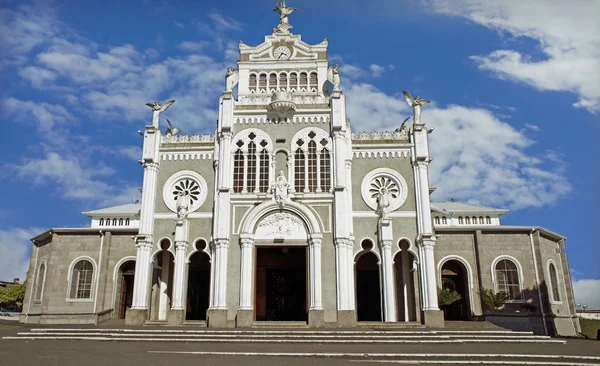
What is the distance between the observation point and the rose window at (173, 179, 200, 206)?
29672 mm

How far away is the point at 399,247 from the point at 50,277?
23273mm

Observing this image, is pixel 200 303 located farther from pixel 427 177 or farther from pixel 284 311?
pixel 427 177

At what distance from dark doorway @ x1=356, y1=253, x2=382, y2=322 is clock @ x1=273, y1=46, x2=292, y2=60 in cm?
1441

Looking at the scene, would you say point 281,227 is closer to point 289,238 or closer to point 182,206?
point 289,238

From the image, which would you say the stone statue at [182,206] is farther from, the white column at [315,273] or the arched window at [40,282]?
the arched window at [40,282]

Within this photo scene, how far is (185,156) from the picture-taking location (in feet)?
99.7

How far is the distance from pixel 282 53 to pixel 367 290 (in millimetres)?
17084

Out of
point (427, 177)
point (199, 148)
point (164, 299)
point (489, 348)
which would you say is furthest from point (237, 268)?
point (489, 348)

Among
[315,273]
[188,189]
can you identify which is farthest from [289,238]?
[188,189]

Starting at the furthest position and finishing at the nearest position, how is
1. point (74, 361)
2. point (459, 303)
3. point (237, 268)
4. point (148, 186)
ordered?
point (459, 303) < point (148, 186) < point (237, 268) < point (74, 361)

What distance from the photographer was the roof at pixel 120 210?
131 ft

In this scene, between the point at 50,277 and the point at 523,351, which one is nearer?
the point at 523,351

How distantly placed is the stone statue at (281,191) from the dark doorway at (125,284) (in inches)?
500

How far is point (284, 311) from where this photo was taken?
33.0 metres
